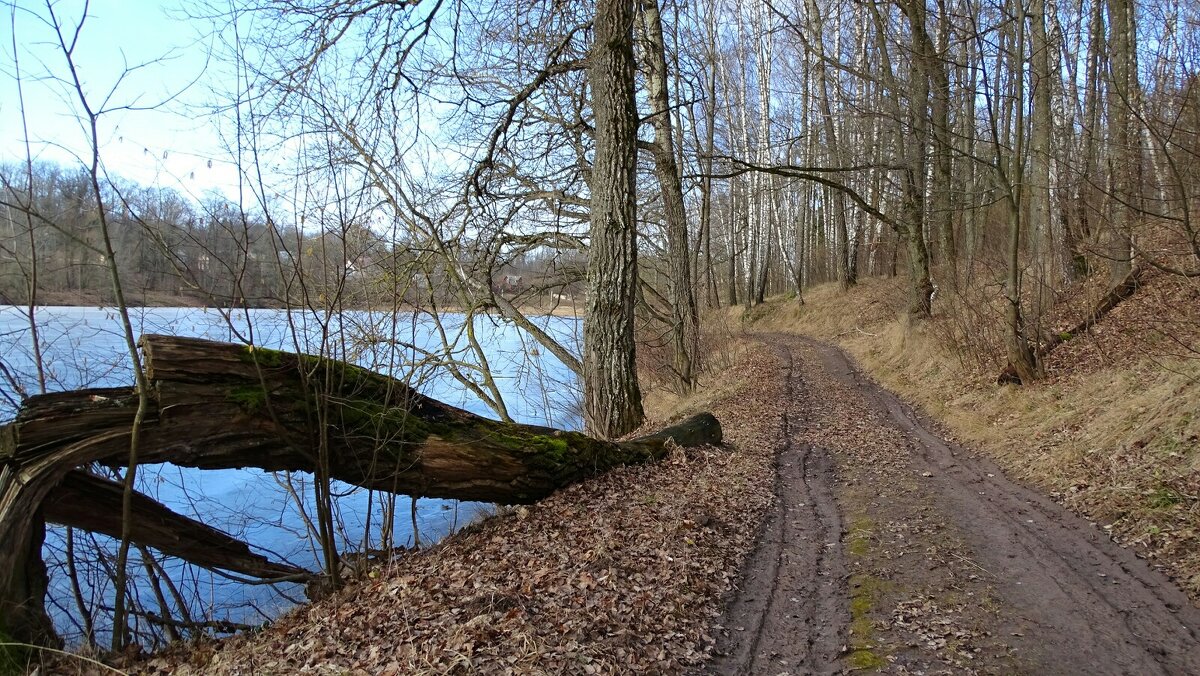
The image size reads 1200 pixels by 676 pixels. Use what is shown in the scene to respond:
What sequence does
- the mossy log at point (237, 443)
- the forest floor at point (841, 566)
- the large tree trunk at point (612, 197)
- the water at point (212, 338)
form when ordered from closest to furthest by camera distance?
the forest floor at point (841, 566) < the mossy log at point (237, 443) < the water at point (212, 338) < the large tree trunk at point (612, 197)

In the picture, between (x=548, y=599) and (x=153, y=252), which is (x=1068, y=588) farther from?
(x=153, y=252)

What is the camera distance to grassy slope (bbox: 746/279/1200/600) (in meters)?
5.06

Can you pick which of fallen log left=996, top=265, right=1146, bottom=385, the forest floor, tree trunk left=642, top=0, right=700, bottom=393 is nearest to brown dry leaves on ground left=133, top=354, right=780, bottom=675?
the forest floor

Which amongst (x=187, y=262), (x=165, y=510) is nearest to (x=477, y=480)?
(x=165, y=510)

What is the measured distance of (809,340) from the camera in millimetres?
23219

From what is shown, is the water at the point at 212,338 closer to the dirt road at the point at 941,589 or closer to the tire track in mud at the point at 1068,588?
Result: the dirt road at the point at 941,589

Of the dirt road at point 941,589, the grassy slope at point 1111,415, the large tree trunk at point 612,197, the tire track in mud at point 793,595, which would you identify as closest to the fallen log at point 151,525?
the tire track in mud at point 793,595

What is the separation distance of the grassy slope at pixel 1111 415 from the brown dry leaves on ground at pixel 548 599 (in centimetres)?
285

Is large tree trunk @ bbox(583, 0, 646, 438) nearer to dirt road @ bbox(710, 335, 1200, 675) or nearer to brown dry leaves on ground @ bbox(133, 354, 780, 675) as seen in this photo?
brown dry leaves on ground @ bbox(133, 354, 780, 675)

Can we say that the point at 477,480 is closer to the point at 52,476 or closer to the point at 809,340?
the point at 52,476

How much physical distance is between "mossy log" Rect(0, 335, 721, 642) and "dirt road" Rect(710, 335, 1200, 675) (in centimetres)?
240

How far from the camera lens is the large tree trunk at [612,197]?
25.6ft

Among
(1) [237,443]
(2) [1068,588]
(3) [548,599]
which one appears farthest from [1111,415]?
(1) [237,443]

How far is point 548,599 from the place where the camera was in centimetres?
398
